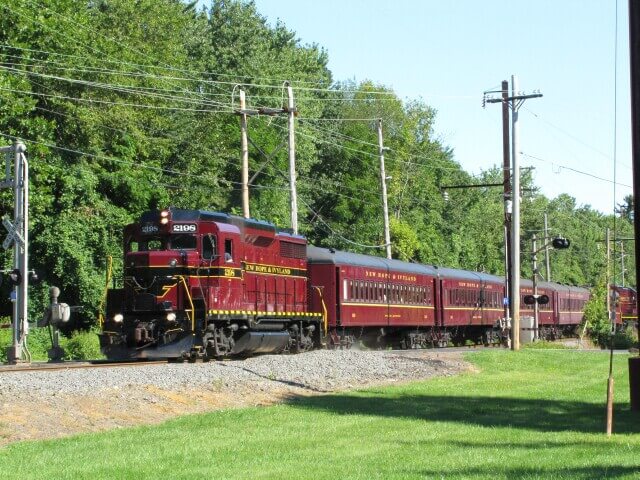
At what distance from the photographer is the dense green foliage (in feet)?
159

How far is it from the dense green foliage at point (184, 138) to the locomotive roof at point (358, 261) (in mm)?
13004

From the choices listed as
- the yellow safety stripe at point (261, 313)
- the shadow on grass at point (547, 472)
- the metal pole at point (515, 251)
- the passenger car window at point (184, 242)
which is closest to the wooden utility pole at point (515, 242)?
the metal pole at point (515, 251)

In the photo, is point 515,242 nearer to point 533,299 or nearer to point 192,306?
point 533,299

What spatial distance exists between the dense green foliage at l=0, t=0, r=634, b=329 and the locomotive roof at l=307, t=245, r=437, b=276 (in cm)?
1300

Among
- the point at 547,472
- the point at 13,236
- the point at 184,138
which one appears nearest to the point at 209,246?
the point at 13,236

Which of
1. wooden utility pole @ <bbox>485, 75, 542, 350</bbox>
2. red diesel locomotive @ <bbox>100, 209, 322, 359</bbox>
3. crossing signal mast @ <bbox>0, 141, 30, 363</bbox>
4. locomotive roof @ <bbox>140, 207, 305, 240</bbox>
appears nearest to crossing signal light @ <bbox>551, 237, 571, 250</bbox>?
wooden utility pole @ <bbox>485, 75, 542, 350</bbox>

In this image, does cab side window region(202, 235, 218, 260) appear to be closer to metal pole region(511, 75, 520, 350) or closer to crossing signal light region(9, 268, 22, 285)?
crossing signal light region(9, 268, 22, 285)

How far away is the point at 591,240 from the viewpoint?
531 feet

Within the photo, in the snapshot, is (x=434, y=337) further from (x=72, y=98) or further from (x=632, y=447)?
(x=632, y=447)

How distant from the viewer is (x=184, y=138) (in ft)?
210

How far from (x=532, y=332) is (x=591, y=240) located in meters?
113

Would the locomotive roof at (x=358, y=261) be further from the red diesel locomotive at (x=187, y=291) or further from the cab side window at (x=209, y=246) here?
the cab side window at (x=209, y=246)

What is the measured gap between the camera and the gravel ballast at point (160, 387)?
17.2 metres

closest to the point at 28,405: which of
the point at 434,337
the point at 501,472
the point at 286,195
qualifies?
the point at 501,472
